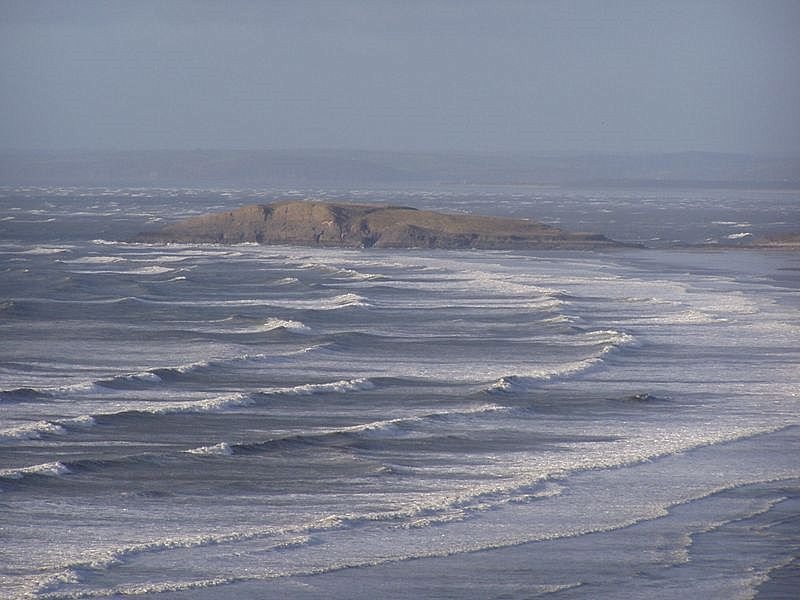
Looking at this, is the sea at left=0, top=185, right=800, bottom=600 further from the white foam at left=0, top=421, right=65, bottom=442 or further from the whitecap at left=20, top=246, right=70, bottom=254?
the whitecap at left=20, top=246, right=70, bottom=254

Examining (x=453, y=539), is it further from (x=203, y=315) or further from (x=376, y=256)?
(x=376, y=256)

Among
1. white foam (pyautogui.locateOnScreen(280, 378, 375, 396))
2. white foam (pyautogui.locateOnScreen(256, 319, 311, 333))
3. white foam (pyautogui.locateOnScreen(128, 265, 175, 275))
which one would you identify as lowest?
white foam (pyautogui.locateOnScreen(128, 265, 175, 275))

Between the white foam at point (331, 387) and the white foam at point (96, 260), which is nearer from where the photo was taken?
the white foam at point (331, 387)

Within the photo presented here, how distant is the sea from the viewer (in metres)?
15.4

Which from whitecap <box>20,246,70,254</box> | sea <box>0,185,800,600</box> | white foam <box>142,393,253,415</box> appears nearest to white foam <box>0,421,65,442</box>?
sea <box>0,185,800,600</box>

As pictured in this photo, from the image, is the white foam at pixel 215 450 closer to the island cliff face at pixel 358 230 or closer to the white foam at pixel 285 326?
the white foam at pixel 285 326

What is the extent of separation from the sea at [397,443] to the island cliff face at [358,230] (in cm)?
2858

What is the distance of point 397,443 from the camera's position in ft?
72.4

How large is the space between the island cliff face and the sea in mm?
28578

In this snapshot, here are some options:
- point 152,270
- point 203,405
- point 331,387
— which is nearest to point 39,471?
point 203,405

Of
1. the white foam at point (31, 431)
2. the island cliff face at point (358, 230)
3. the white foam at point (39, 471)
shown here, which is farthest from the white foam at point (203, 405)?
the island cliff face at point (358, 230)

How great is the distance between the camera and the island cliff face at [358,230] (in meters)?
77.2

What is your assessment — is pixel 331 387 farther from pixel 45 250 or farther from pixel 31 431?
pixel 45 250

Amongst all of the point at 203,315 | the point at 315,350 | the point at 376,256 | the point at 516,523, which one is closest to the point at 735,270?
the point at 376,256
